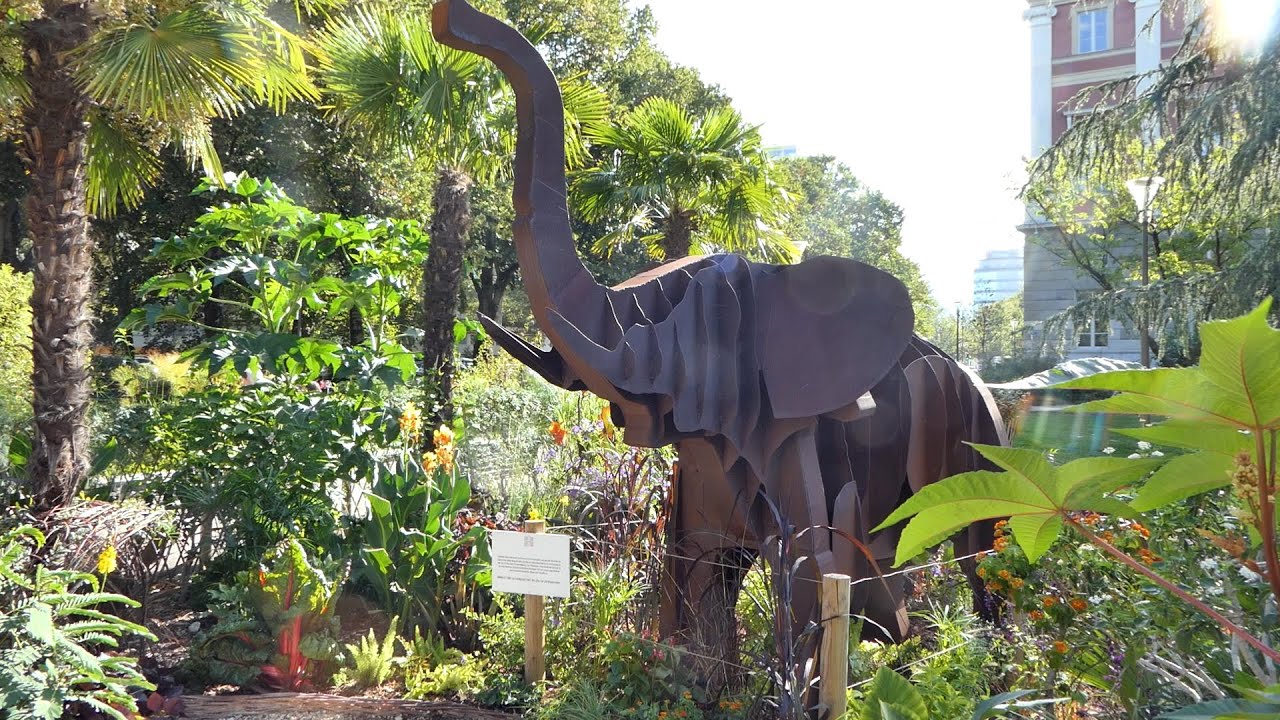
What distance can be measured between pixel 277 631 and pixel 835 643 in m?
2.93

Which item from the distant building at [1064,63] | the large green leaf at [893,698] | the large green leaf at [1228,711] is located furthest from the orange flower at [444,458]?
the distant building at [1064,63]

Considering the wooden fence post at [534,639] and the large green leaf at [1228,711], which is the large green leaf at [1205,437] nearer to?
the large green leaf at [1228,711]

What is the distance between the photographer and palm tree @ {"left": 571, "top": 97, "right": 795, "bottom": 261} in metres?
9.95

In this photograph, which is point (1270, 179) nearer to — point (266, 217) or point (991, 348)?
point (266, 217)

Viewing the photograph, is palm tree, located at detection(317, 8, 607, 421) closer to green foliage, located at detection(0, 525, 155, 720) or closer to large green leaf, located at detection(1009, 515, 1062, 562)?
green foliage, located at detection(0, 525, 155, 720)

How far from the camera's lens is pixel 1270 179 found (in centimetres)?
812

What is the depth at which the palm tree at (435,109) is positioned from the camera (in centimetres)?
738

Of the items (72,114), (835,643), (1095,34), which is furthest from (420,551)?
(1095,34)

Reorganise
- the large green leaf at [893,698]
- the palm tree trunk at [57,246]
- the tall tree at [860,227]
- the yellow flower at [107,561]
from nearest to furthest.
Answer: the large green leaf at [893,698] < the yellow flower at [107,561] < the palm tree trunk at [57,246] < the tall tree at [860,227]

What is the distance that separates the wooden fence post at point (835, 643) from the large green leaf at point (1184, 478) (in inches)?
76.5

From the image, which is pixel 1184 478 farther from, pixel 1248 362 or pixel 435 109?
pixel 435 109

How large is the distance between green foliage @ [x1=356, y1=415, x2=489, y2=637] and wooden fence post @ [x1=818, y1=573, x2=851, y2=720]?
2.37m

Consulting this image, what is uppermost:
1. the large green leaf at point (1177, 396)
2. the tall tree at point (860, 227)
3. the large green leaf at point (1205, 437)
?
the tall tree at point (860, 227)

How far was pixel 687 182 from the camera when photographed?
993 cm
